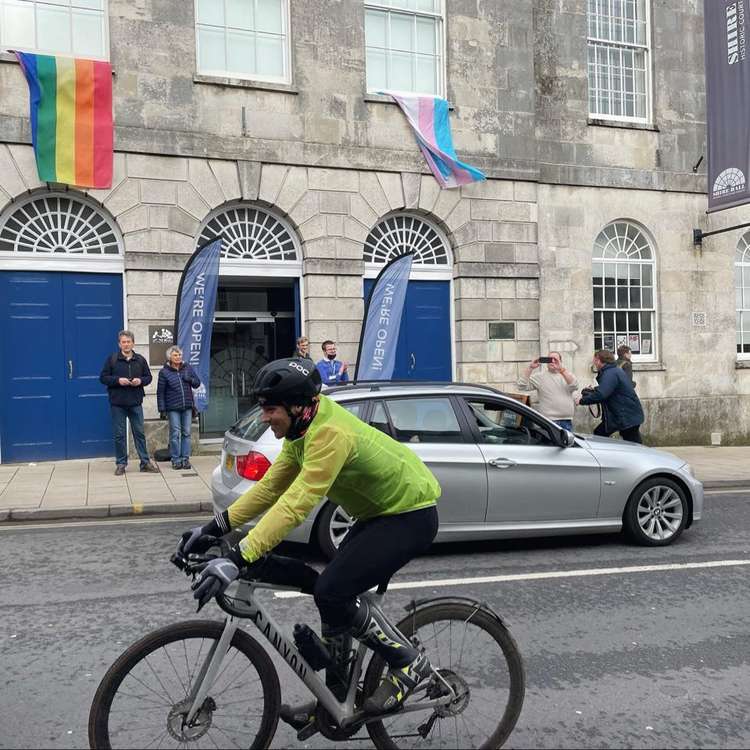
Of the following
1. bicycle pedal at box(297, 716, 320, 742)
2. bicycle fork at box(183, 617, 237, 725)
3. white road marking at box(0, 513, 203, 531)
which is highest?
bicycle fork at box(183, 617, 237, 725)

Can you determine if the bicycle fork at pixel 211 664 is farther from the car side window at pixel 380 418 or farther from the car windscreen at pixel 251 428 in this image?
the car side window at pixel 380 418

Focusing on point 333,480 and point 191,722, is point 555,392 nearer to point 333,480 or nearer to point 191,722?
point 333,480

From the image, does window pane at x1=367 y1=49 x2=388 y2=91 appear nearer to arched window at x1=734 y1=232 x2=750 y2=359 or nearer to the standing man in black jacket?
the standing man in black jacket

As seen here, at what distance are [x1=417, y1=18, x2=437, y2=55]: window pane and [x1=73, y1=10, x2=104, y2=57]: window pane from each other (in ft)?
18.3

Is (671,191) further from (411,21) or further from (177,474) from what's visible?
(177,474)

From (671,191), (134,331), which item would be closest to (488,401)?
(134,331)

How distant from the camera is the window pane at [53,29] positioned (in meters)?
12.1

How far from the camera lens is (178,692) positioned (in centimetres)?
295

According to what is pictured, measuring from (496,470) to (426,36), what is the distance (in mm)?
10450

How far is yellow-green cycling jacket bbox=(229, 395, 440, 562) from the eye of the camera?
2.90 metres

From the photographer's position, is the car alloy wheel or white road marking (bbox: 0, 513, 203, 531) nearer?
the car alloy wheel

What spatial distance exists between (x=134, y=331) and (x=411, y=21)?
7.58 m

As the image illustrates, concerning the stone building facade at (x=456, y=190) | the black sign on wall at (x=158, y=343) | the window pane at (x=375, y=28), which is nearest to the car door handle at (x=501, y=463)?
the stone building facade at (x=456, y=190)

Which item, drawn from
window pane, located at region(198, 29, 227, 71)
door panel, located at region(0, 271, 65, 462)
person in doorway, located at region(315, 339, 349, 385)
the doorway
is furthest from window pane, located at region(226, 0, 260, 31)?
person in doorway, located at region(315, 339, 349, 385)
